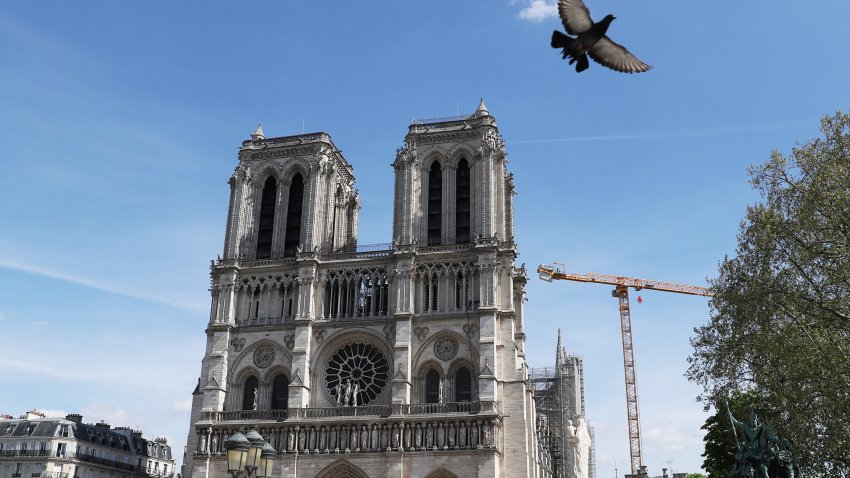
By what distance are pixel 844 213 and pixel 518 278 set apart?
32147 mm

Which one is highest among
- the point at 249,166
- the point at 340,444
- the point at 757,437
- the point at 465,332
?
the point at 249,166

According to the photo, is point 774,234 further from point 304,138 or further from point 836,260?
point 304,138

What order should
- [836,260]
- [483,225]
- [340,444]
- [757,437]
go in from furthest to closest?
[483,225] < [340,444] < [836,260] < [757,437]

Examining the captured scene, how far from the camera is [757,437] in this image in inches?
894

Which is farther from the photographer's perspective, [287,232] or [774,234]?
[287,232]

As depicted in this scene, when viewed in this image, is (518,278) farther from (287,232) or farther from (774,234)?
(774,234)

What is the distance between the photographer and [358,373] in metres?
50.5

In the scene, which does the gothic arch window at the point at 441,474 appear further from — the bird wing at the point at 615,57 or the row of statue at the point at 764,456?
the bird wing at the point at 615,57

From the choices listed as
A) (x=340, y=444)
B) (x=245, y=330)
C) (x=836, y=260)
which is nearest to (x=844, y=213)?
(x=836, y=260)

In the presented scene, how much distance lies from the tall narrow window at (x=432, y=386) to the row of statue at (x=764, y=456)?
27148 millimetres

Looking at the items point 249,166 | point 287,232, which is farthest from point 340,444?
point 249,166

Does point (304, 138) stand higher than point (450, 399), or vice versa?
point (304, 138)

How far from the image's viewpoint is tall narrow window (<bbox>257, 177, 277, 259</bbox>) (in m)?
55.1

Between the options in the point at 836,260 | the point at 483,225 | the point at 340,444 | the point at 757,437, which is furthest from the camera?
the point at 483,225
